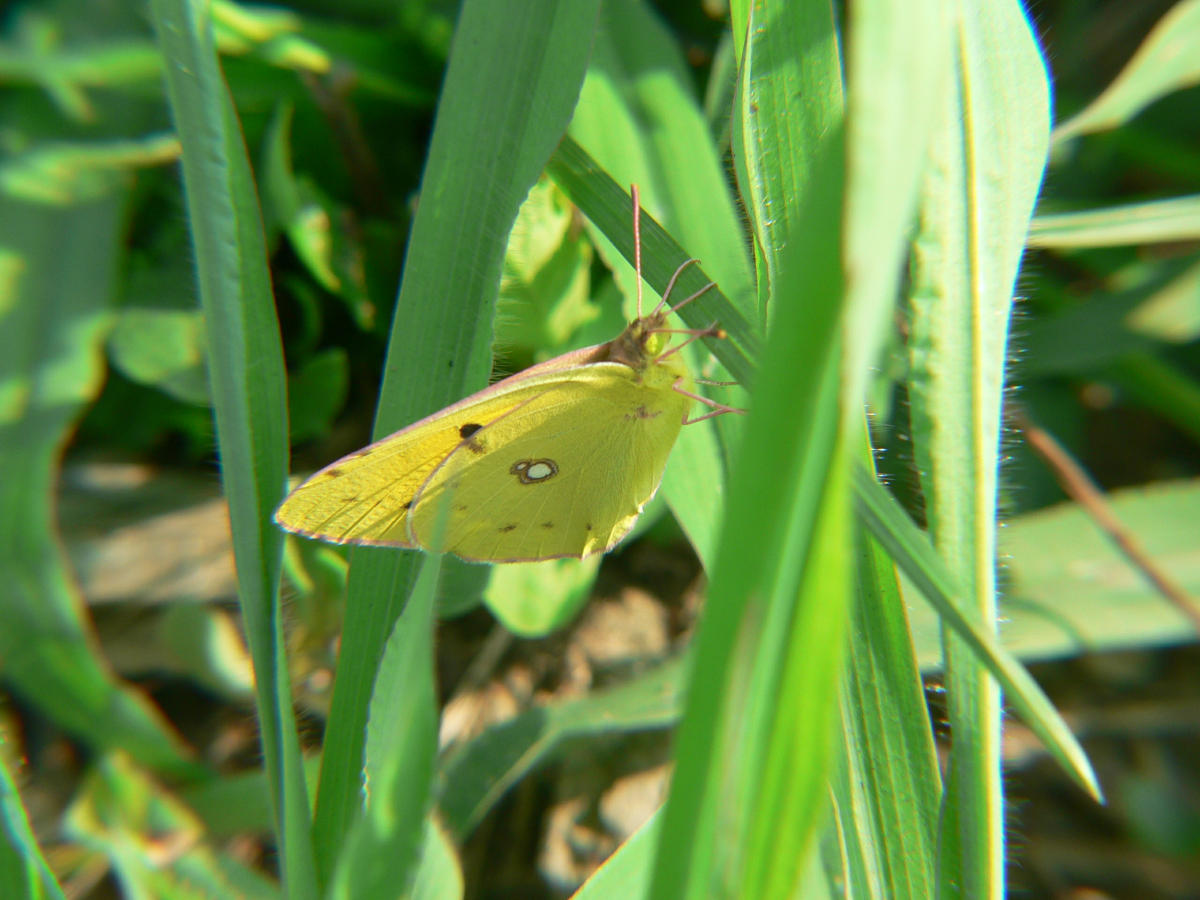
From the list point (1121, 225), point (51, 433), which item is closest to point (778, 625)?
point (1121, 225)

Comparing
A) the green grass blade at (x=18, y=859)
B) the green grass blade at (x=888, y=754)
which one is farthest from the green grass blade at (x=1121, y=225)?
the green grass blade at (x=18, y=859)

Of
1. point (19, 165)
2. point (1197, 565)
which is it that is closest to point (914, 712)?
point (1197, 565)

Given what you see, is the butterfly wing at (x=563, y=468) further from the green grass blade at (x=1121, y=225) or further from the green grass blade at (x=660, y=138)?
the green grass blade at (x=1121, y=225)

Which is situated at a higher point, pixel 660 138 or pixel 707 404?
pixel 660 138

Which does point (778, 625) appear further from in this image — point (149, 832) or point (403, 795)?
point (149, 832)

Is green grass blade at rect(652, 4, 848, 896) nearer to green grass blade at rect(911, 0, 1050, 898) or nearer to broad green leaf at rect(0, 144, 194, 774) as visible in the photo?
green grass blade at rect(911, 0, 1050, 898)

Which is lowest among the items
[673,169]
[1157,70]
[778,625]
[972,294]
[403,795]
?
[403,795]

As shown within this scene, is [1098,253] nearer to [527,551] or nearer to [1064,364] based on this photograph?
[1064,364]
